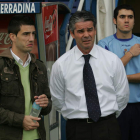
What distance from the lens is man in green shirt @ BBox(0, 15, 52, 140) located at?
3371 millimetres

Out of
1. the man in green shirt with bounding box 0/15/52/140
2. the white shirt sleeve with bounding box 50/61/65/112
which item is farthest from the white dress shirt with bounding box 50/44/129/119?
the man in green shirt with bounding box 0/15/52/140

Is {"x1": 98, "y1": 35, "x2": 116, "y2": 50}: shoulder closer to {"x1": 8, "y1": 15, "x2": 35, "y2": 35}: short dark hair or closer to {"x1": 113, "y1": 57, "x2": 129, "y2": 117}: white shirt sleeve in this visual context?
{"x1": 113, "y1": 57, "x2": 129, "y2": 117}: white shirt sleeve

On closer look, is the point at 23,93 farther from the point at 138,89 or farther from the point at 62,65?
the point at 138,89

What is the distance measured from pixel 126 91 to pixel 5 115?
4.56 ft

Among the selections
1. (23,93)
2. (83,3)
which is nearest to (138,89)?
(23,93)

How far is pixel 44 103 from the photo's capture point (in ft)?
11.4

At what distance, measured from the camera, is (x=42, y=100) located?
345cm

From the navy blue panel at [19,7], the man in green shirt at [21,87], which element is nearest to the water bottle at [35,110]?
the man in green shirt at [21,87]

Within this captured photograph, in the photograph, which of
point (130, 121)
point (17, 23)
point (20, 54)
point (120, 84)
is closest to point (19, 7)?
point (17, 23)

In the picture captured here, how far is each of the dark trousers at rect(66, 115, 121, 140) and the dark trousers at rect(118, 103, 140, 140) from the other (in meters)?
0.77

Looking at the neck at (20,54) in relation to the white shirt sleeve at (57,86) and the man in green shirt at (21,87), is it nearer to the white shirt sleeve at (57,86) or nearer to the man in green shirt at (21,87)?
the man in green shirt at (21,87)

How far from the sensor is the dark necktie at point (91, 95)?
3.70 meters

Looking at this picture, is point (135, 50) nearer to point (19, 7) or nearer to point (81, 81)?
point (81, 81)

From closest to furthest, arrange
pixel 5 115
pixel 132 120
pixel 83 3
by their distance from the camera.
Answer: pixel 5 115
pixel 132 120
pixel 83 3
